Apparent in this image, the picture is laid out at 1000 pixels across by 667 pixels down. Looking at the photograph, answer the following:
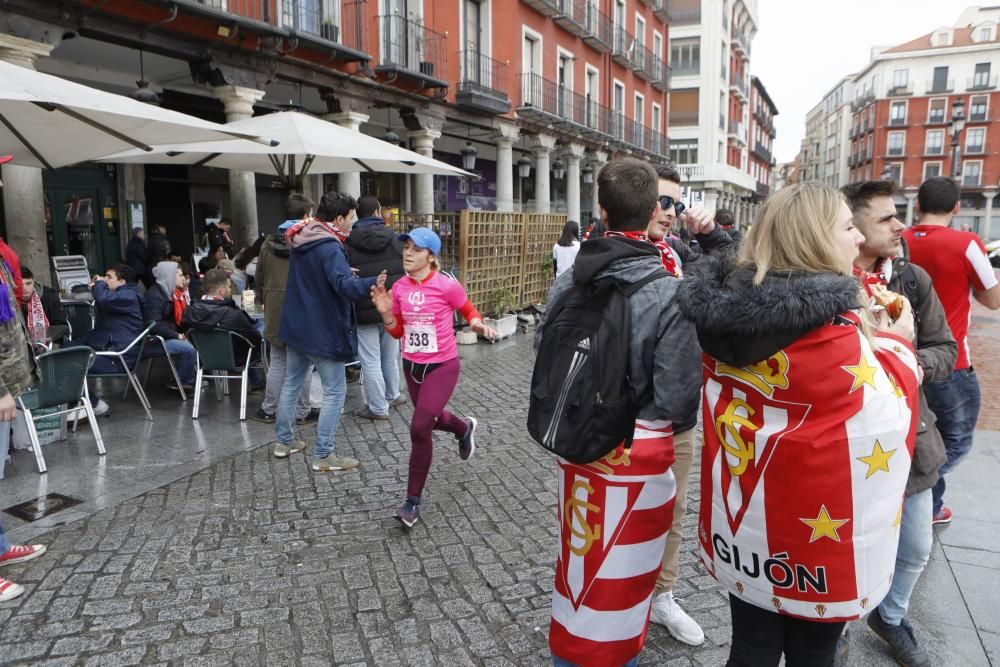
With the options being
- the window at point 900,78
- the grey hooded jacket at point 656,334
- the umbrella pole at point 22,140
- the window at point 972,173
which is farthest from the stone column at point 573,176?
the window at point 900,78

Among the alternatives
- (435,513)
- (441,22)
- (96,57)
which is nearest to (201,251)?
(96,57)

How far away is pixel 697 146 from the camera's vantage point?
41.2 metres

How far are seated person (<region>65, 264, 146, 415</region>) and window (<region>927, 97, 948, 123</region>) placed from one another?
75.1 metres

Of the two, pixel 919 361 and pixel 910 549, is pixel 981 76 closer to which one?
pixel 919 361

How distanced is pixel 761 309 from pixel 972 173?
2980 inches

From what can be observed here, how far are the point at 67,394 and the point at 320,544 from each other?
97.1 inches

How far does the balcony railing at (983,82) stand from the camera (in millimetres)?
61062

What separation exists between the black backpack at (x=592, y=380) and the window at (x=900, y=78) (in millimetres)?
77565

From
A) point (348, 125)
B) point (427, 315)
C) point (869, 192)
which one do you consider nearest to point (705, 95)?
point (348, 125)

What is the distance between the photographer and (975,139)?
62031 mm

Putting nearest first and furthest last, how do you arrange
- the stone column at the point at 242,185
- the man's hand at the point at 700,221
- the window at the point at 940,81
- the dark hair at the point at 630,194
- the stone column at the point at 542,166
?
the dark hair at the point at 630,194, the man's hand at the point at 700,221, the stone column at the point at 242,185, the stone column at the point at 542,166, the window at the point at 940,81

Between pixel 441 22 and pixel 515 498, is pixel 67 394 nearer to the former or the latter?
pixel 515 498

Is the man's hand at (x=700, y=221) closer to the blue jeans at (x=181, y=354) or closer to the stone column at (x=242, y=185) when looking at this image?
the blue jeans at (x=181, y=354)

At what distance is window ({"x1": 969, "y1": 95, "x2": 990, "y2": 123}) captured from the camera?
201ft
